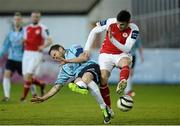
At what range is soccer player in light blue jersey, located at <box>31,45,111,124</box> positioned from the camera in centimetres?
1562

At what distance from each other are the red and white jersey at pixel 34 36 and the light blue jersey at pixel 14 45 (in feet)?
1.15

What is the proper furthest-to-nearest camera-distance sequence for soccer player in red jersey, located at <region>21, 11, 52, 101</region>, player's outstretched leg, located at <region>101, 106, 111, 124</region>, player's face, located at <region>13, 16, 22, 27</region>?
1. soccer player in red jersey, located at <region>21, 11, 52, 101</region>
2. player's face, located at <region>13, 16, 22, 27</region>
3. player's outstretched leg, located at <region>101, 106, 111, 124</region>

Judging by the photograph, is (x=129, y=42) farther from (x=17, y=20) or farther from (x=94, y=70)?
(x=17, y=20)

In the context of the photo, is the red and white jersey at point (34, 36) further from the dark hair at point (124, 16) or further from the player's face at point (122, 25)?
the dark hair at point (124, 16)

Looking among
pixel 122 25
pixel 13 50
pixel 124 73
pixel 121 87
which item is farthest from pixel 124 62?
pixel 13 50

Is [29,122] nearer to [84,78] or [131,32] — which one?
[84,78]

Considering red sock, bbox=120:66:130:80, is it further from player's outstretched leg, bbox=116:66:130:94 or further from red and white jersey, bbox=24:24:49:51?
red and white jersey, bbox=24:24:49:51

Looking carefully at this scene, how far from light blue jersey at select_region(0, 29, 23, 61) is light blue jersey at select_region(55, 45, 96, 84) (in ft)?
23.7

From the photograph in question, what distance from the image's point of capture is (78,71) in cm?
1608

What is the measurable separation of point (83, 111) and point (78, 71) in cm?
329

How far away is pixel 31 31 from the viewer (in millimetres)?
24094

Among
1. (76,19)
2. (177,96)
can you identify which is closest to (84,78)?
(177,96)

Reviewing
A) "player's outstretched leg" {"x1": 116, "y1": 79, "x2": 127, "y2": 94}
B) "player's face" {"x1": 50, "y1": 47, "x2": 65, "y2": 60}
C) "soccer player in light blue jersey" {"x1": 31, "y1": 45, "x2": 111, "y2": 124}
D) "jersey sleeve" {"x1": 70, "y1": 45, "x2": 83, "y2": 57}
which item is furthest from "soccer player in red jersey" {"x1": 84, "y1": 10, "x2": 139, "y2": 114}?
"player's outstretched leg" {"x1": 116, "y1": 79, "x2": 127, "y2": 94}

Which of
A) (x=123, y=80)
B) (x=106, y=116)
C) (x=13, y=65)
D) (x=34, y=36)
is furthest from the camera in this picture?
(x=34, y=36)
